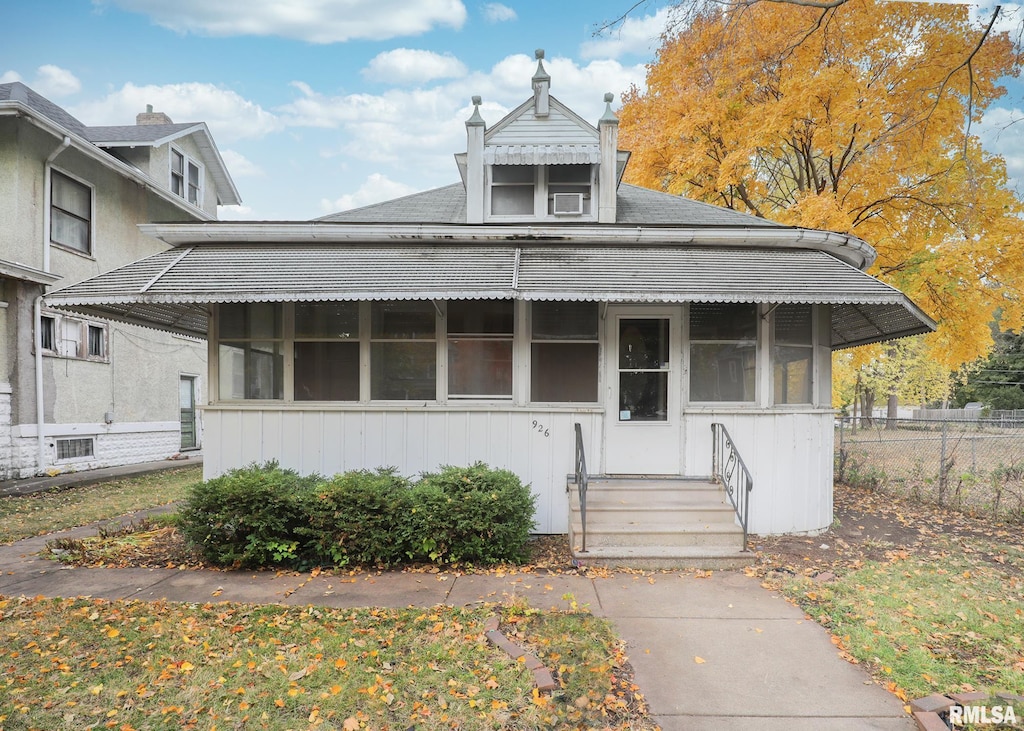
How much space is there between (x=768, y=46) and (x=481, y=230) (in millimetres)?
7862

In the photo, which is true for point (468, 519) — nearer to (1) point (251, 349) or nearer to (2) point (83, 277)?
(1) point (251, 349)

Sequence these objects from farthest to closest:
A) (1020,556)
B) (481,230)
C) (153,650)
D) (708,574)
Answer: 1. (481,230)
2. (1020,556)
3. (708,574)
4. (153,650)

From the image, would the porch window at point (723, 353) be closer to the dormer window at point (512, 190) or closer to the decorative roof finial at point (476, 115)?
the dormer window at point (512, 190)

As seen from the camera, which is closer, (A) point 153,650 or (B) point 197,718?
(B) point 197,718

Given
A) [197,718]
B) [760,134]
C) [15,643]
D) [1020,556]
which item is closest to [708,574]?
[1020,556]

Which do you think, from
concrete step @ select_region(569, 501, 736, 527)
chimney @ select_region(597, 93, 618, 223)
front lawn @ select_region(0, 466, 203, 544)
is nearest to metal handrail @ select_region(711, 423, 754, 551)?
concrete step @ select_region(569, 501, 736, 527)

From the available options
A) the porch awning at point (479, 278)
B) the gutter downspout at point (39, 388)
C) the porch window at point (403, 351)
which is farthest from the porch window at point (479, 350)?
the gutter downspout at point (39, 388)

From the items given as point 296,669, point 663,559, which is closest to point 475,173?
point 663,559

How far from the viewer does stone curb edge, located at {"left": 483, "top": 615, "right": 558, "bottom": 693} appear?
11.3ft

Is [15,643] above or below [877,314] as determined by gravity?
below

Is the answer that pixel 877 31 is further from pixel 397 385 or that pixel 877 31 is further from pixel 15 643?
pixel 15 643

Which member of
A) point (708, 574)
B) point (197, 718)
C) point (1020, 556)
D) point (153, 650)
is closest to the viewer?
point (197, 718)

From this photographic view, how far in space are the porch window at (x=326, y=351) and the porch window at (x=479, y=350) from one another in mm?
1254

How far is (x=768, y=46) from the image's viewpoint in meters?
10.5
